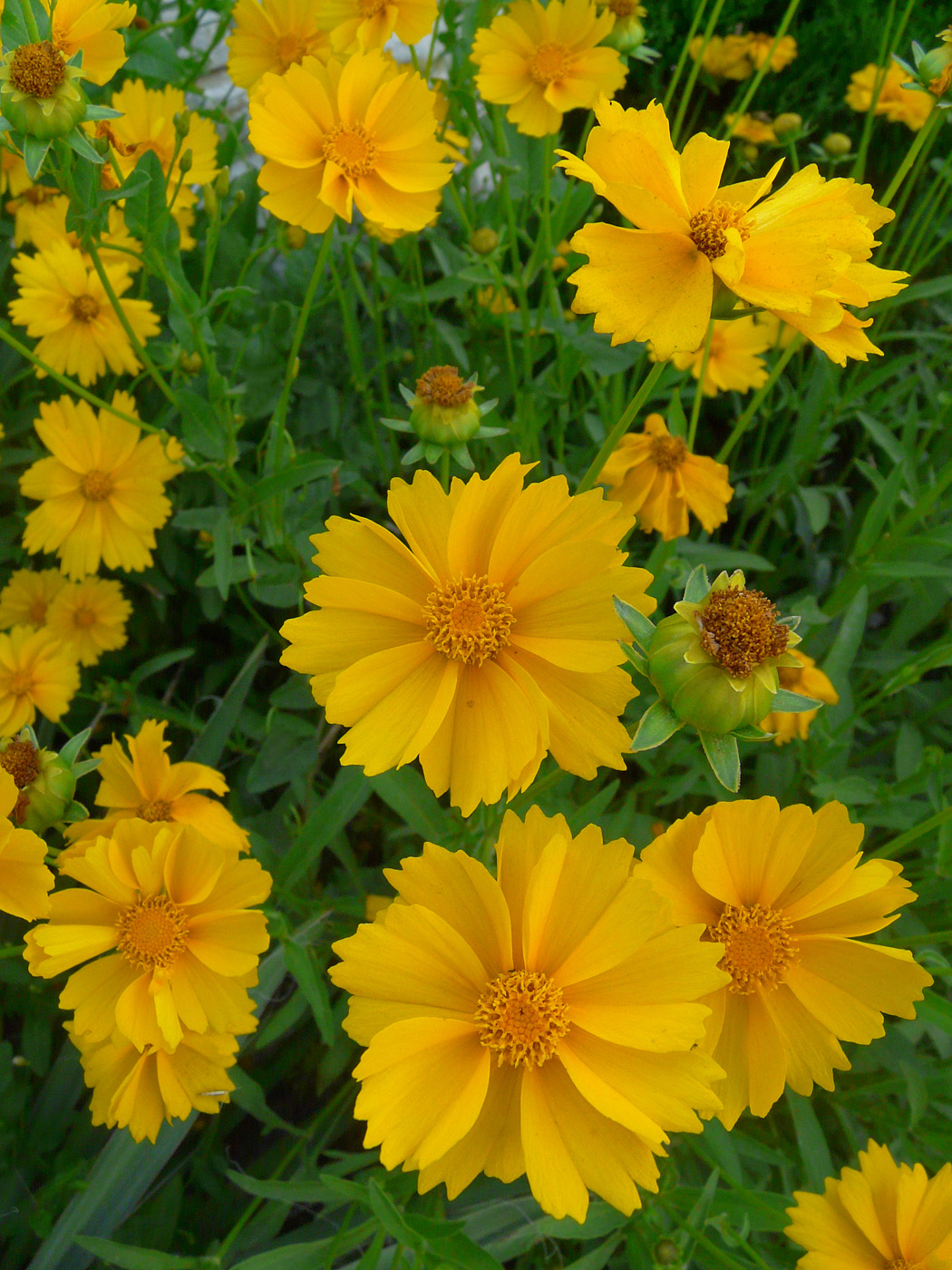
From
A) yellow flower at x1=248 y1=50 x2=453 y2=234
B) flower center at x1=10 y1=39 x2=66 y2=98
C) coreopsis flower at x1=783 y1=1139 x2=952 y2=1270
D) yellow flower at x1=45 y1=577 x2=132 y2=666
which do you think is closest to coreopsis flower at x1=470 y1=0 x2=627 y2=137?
yellow flower at x1=248 y1=50 x2=453 y2=234

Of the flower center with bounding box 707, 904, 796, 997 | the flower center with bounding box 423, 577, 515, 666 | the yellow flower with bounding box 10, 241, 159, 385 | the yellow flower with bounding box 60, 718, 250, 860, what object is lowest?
the yellow flower with bounding box 60, 718, 250, 860

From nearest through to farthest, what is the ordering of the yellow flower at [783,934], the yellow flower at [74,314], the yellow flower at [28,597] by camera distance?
the yellow flower at [783,934]
the yellow flower at [74,314]
the yellow flower at [28,597]

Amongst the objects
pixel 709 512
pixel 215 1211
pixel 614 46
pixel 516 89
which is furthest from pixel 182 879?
pixel 614 46

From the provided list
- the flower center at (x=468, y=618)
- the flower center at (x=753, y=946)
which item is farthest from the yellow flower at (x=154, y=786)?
the flower center at (x=753, y=946)

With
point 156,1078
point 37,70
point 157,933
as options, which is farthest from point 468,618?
point 37,70

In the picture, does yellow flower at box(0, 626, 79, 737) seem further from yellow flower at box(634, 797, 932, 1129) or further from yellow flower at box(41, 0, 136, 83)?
yellow flower at box(634, 797, 932, 1129)

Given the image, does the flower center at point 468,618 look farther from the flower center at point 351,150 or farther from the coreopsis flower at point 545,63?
the coreopsis flower at point 545,63
